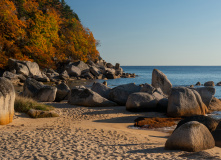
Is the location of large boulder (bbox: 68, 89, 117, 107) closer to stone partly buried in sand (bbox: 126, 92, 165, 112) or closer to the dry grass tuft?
stone partly buried in sand (bbox: 126, 92, 165, 112)

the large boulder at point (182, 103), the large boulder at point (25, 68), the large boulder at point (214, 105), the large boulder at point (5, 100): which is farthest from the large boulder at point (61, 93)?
the large boulder at point (25, 68)

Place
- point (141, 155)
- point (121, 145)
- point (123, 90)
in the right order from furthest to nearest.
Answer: point (123, 90)
point (121, 145)
point (141, 155)

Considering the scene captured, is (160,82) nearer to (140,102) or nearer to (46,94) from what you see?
(140,102)

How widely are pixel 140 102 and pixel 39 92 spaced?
7134mm

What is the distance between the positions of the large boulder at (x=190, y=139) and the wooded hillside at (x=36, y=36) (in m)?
34.3

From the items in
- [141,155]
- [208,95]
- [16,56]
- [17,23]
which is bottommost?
[141,155]

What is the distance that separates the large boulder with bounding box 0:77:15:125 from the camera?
10.3 m

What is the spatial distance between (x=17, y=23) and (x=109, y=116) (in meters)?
29.8

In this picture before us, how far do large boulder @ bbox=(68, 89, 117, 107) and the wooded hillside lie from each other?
2449 centimetres

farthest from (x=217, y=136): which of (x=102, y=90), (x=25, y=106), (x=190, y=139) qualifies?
(x=102, y=90)

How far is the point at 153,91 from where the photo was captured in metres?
17.3

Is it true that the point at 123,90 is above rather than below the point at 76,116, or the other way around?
above

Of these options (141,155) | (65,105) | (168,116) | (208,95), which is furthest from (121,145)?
(208,95)

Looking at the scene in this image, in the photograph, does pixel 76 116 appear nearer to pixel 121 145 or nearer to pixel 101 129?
pixel 101 129
